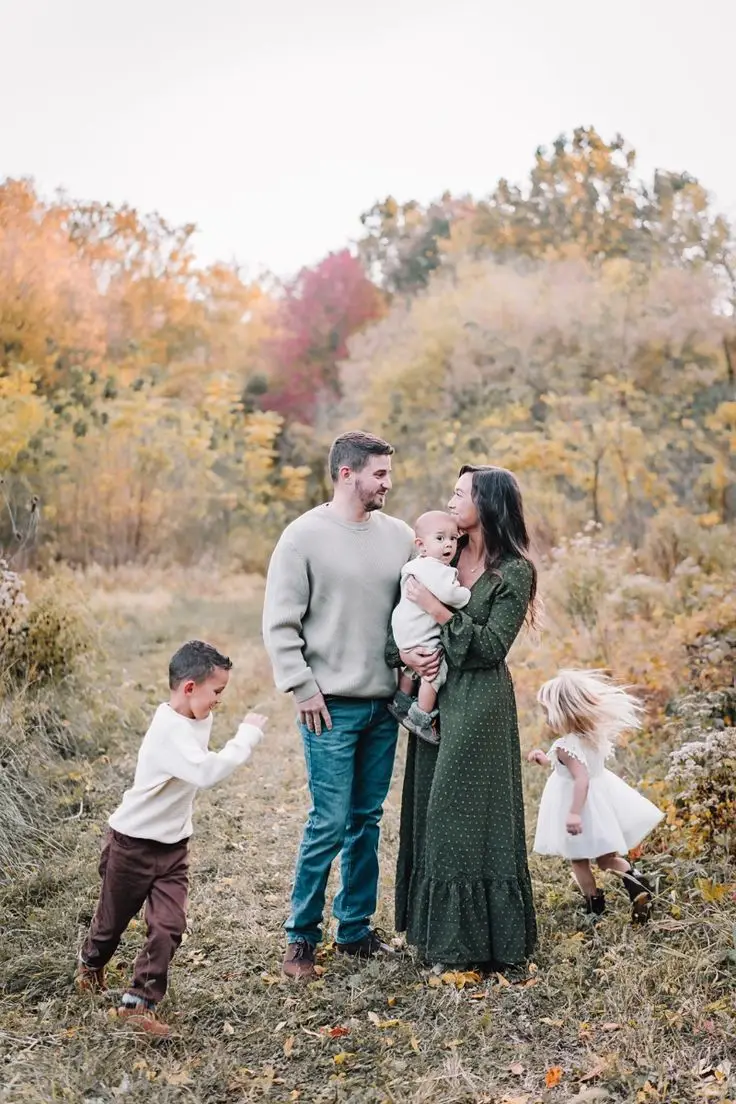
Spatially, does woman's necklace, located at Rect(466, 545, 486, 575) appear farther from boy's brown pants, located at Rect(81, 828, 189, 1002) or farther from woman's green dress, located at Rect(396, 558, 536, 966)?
boy's brown pants, located at Rect(81, 828, 189, 1002)

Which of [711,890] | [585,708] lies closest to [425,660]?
[585,708]

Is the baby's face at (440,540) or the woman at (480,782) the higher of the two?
the baby's face at (440,540)

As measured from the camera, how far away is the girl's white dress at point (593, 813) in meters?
4.10

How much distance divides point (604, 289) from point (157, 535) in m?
7.32

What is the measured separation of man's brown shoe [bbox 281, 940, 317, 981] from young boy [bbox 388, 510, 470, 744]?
3.06 ft

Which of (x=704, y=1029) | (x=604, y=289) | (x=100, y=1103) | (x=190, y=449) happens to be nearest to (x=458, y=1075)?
(x=704, y=1029)

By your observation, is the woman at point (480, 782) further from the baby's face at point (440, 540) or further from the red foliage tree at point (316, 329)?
the red foliage tree at point (316, 329)

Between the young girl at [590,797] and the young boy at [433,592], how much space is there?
548 millimetres

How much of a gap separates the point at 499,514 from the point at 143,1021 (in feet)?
6.93

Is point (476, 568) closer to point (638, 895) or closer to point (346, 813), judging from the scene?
point (346, 813)

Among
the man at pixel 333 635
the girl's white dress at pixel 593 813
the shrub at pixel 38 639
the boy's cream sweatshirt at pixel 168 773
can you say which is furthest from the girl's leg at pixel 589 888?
the shrub at pixel 38 639

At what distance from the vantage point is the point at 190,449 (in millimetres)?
16453

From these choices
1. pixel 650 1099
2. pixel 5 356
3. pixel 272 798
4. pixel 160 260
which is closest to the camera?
pixel 650 1099

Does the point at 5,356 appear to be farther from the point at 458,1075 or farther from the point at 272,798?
the point at 458,1075
